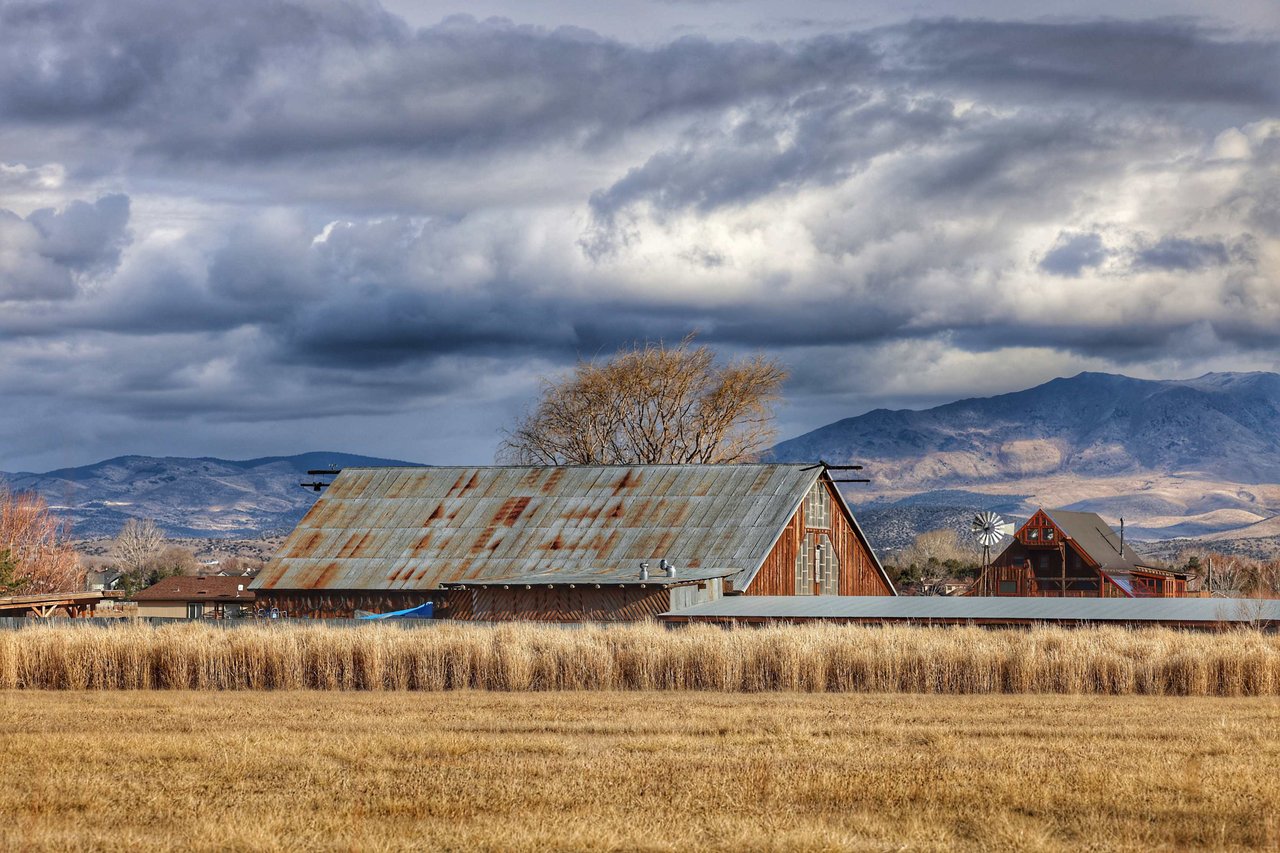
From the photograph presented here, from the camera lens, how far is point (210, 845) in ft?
45.3

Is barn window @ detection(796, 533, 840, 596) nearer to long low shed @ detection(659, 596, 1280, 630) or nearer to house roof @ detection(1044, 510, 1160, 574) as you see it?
long low shed @ detection(659, 596, 1280, 630)

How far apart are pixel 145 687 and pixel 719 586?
1859 centimetres

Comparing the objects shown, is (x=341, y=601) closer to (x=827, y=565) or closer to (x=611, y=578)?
(x=611, y=578)

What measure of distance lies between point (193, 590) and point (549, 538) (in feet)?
147

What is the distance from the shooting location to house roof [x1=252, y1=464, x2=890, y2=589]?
5044 cm

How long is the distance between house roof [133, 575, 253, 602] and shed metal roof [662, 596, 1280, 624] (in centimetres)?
4958

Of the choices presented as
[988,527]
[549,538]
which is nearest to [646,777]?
[549,538]

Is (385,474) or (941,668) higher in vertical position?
(385,474)

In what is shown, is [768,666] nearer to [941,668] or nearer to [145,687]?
[941,668]

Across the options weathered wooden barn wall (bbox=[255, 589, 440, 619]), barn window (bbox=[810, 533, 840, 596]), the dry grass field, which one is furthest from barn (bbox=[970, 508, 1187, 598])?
the dry grass field

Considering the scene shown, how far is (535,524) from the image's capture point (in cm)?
5291

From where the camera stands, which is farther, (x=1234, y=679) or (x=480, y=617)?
(x=480, y=617)

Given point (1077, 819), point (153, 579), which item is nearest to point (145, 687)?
point (1077, 819)

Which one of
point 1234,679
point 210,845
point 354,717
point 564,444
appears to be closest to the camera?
point 210,845
